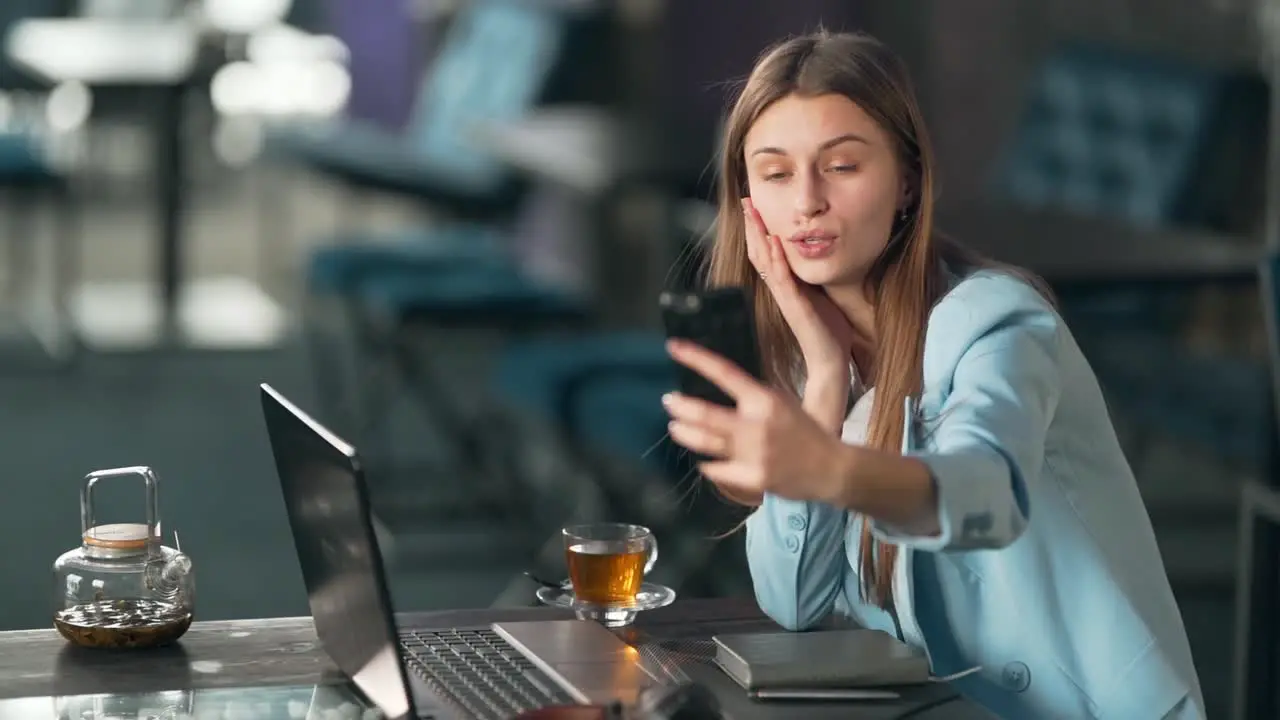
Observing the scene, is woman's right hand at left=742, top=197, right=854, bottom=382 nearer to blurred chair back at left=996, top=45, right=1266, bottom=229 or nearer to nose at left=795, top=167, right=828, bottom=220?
nose at left=795, top=167, right=828, bottom=220

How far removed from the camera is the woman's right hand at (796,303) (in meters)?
1.78

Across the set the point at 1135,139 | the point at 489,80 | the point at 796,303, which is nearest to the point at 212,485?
the point at 489,80

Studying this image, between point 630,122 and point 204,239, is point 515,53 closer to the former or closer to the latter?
point 630,122

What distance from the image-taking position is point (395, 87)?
9.40 m

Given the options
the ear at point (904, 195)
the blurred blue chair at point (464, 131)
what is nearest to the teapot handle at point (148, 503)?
the ear at point (904, 195)

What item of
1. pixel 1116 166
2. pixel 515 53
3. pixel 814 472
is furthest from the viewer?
pixel 515 53

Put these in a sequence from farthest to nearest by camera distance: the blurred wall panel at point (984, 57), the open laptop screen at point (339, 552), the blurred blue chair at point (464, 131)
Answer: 1. the blurred wall panel at point (984, 57)
2. the blurred blue chair at point (464, 131)
3. the open laptop screen at point (339, 552)

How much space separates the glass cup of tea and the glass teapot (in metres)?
0.34

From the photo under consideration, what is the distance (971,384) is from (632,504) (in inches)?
112

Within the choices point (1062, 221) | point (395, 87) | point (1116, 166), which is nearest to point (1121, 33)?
point (1116, 166)

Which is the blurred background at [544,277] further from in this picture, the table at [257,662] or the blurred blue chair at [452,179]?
the table at [257,662]

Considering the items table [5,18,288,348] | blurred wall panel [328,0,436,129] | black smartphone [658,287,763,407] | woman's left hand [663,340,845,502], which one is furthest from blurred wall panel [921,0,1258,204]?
woman's left hand [663,340,845,502]

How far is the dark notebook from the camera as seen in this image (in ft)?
5.25

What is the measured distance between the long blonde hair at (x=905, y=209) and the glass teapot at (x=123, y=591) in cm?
59
